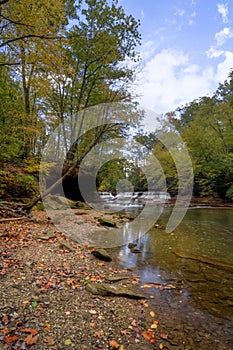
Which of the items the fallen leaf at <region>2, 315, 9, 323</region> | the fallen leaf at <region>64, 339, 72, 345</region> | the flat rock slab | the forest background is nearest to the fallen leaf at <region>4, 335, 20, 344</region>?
the fallen leaf at <region>2, 315, 9, 323</region>

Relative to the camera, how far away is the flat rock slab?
11.5 feet

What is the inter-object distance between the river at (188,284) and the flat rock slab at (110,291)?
1.05ft

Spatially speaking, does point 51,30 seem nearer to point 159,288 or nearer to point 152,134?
point 159,288

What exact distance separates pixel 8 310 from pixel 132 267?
3.14 metres

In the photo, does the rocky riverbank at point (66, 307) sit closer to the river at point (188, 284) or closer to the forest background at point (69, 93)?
the river at point (188, 284)

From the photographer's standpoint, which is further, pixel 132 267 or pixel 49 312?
pixel 132 267

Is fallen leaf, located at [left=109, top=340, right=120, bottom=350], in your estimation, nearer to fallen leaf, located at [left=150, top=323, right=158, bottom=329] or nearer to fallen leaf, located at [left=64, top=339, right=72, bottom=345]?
fallen leaf, located at [left=64, top=339, right=72, bottom=345]

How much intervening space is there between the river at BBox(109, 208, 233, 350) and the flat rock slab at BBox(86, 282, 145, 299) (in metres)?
0.32

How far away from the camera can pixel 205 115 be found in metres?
26.8

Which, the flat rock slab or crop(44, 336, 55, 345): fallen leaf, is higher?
crop(44, 336, 55, 345): fallen leaf

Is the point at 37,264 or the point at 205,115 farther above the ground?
the point at 205,115

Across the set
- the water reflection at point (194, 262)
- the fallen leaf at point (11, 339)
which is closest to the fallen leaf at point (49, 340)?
the fallen leaf at point (11, 339)

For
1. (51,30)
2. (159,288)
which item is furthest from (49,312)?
(51,30)

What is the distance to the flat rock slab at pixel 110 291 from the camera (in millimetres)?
3516
